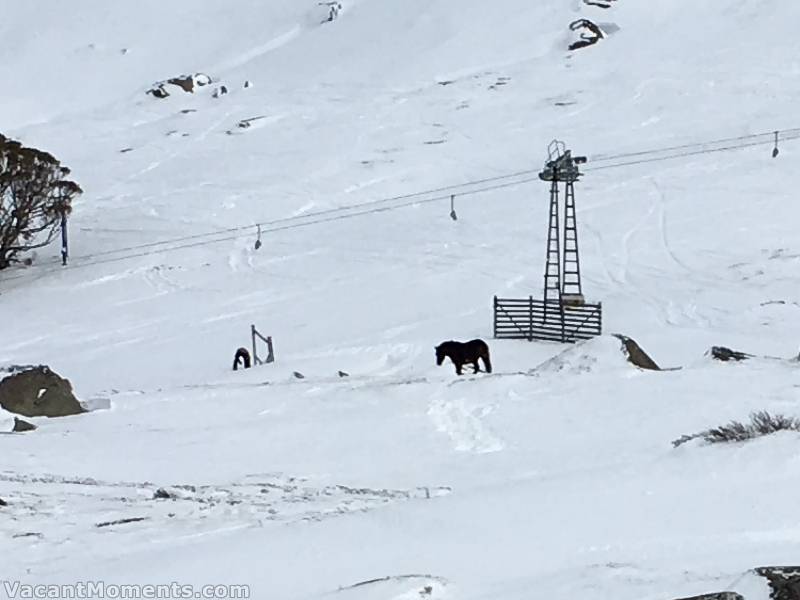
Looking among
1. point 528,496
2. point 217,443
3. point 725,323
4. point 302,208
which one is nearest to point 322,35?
point 302,208

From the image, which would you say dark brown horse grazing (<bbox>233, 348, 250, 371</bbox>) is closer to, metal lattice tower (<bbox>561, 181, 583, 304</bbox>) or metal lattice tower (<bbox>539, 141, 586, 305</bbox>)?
metal lattice tower (<bbox>539, 141, 586, 305</bbox>)

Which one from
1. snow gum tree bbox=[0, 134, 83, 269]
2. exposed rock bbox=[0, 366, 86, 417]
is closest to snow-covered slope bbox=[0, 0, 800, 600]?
exposed rock bbox=[0, 366, 86, 417]

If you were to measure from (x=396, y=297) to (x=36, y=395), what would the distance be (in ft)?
46.4

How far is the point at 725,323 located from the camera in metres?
22.9

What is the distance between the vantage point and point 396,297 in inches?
1076

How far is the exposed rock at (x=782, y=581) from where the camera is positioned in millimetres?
4137

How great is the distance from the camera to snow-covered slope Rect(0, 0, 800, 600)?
587 centimetres

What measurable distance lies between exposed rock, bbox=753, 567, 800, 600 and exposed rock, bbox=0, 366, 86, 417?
11.2 m

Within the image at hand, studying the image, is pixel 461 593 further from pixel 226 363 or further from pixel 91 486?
pixel 226 363

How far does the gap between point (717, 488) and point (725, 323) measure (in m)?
17.7

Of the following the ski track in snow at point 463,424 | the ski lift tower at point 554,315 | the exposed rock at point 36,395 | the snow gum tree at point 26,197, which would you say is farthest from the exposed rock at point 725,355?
the snow gum tree at point 26,197

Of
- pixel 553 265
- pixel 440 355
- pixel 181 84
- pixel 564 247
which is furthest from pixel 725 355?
pixel 181 84

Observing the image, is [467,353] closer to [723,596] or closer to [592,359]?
[592,359]

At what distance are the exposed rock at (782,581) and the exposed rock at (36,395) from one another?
11.2 m
